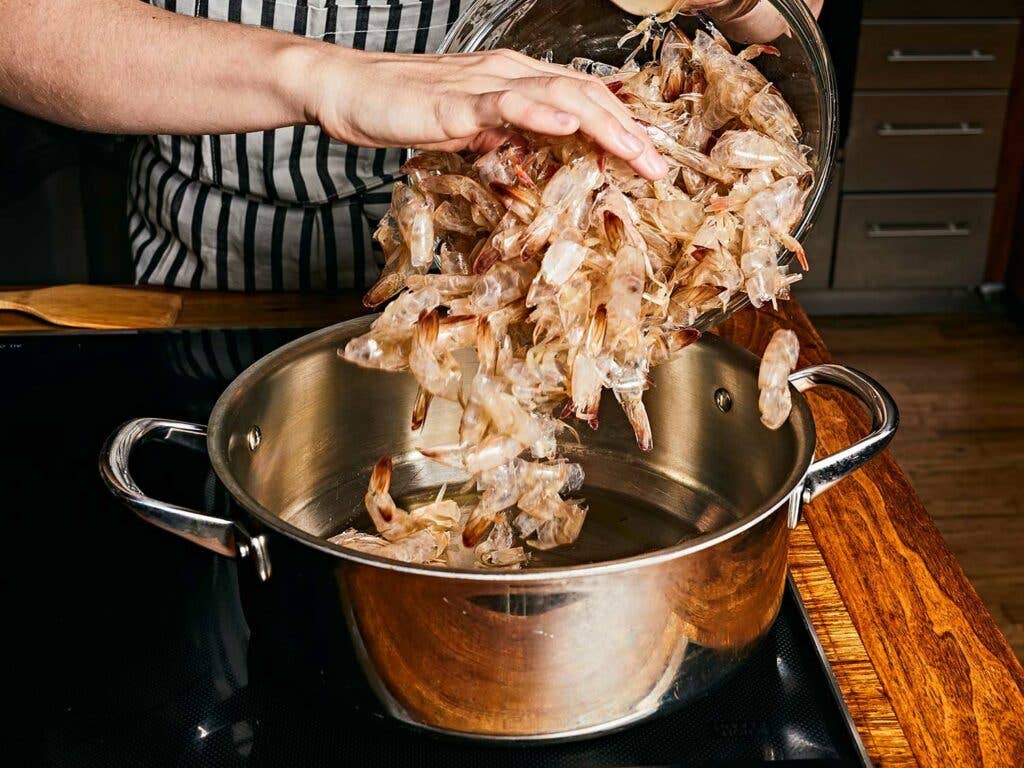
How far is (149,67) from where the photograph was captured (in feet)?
3.36

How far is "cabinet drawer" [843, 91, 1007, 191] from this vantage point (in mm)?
2992

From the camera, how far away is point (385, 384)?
1140 millimetres

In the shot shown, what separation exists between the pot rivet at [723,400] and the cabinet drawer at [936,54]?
2128 millimetres

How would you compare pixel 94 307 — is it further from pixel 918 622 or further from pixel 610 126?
pixel 918 622

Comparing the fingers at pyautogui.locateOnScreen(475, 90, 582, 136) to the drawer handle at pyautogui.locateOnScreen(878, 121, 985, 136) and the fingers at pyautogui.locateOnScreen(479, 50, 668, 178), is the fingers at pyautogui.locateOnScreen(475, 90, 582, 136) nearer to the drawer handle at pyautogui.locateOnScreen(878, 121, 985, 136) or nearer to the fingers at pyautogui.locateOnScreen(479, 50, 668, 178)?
the fingers at pyautogui.locateOnScreen(479, 50, 668, 178)

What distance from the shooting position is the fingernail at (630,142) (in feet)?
2.71

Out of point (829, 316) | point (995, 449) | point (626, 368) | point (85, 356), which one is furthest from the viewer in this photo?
point (829, 316)

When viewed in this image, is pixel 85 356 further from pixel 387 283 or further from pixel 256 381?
pixel 387 283

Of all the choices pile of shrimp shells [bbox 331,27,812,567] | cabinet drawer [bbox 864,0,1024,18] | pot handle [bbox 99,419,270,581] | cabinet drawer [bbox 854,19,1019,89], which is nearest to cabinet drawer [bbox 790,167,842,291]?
cabinet drawer [bbox 854,19,1019,89]

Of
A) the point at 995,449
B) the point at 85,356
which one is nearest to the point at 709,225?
the point at 85,356

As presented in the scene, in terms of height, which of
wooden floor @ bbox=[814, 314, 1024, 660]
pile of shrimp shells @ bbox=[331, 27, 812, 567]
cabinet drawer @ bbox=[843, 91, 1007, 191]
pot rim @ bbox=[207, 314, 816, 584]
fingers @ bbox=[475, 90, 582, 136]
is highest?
fingers @ bbox=[475, 90, 582, 136]

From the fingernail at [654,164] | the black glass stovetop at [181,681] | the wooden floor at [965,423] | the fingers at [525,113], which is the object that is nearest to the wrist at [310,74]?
the fingers at [525,113]

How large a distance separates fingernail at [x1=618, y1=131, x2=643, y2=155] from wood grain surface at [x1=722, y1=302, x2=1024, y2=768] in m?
0.37

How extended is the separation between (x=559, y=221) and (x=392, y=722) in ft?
1.19
